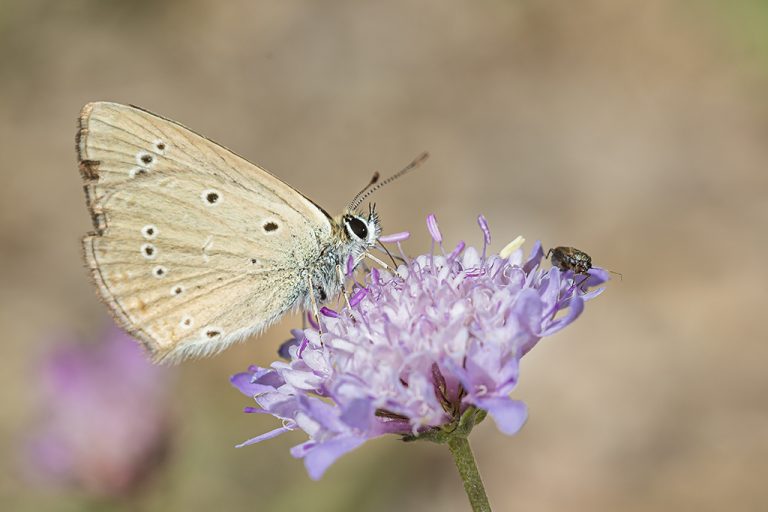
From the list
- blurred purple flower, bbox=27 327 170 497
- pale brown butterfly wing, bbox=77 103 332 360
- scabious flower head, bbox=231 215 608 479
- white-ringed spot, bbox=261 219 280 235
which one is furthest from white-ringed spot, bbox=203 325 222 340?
blurred purple flower, bbox=27 327 170 497

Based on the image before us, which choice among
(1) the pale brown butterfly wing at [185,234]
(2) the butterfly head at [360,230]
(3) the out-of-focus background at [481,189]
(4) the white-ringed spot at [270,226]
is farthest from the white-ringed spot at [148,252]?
(3) the out-of-focus background at [481,189]

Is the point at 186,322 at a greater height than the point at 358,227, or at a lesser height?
lesser

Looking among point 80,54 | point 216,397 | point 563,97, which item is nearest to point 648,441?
point 216,397

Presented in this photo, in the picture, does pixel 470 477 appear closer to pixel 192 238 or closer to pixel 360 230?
pixel 360 230

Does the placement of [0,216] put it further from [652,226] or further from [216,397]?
[652,226]

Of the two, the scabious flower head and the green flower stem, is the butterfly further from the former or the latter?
the green flower stem

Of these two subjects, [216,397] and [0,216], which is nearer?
[216,397]

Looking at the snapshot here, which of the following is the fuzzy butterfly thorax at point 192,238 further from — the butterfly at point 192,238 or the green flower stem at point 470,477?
the green flower stem at point 470,477

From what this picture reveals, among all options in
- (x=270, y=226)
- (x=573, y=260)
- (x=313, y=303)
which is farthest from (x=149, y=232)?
(x=573, y=260)
